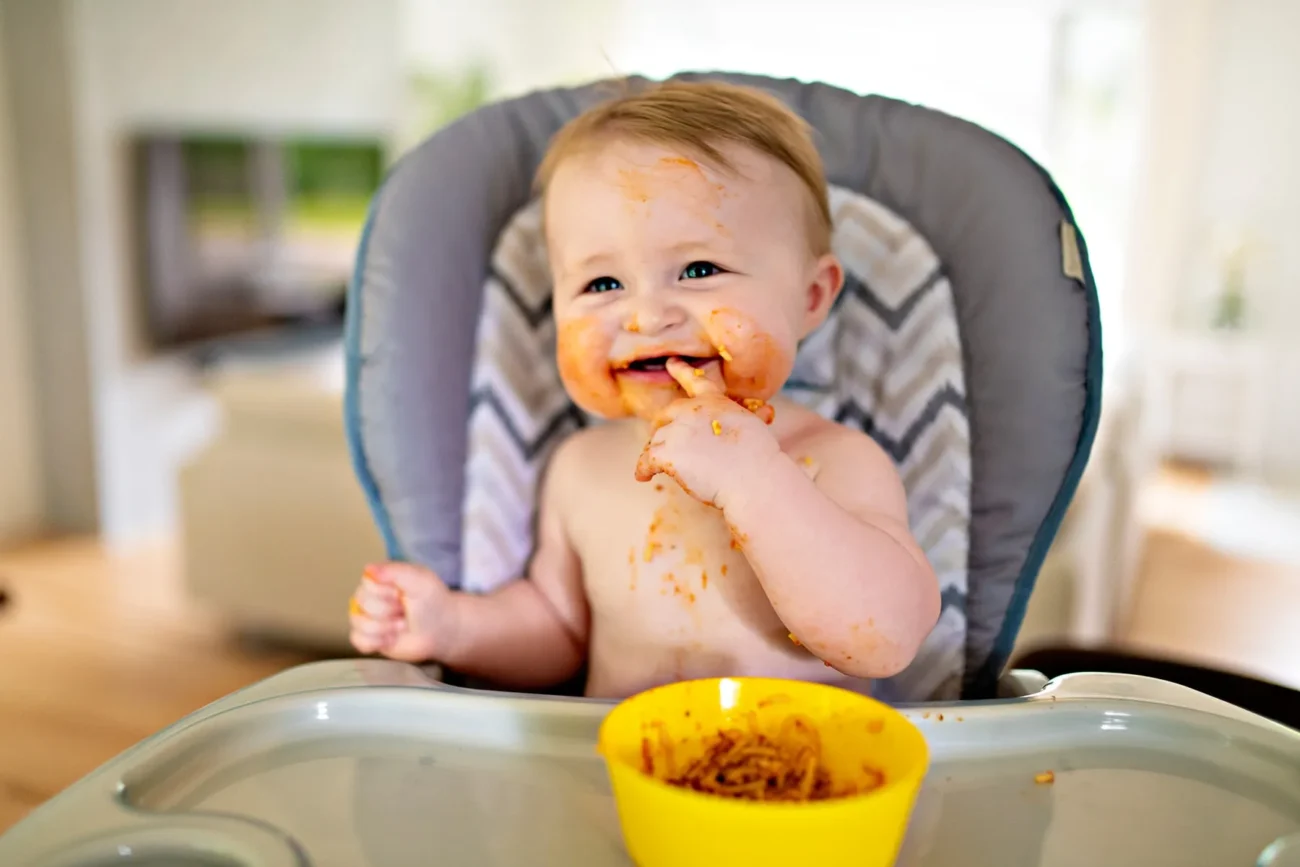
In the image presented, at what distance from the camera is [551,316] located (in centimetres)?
104

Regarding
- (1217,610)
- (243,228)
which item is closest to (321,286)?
(243,228)

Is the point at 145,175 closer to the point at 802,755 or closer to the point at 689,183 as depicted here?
the point at 689,183

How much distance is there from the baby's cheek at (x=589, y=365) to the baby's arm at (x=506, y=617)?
0.51 feet

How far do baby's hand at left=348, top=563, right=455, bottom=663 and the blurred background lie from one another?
1.43 metres

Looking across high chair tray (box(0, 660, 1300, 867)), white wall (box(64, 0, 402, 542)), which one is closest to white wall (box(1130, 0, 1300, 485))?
white wall (box(64, 0, 402, 542))

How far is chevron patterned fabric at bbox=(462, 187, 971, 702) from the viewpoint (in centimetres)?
94

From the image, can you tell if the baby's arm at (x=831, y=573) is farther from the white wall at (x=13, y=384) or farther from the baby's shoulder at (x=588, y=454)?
the white wall at (x=13, y=384)

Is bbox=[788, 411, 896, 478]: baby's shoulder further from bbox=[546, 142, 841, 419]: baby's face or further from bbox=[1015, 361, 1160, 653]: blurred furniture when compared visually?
bbox=[1015, 361, 1160, 653]: blurred furniture

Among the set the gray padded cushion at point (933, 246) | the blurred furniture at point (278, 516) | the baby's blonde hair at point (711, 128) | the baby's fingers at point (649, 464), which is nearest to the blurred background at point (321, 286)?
the blurred furniture at point (278, 516)

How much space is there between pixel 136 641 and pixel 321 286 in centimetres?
196

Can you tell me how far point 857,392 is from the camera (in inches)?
A: 39.5

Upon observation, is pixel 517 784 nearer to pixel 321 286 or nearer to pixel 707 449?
pixel 707 449

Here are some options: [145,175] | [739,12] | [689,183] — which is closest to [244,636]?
[145,175]

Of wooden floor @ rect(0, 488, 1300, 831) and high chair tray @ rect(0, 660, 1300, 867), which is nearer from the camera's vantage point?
high chair tray @ rect(0, 660, 1300, 867)
